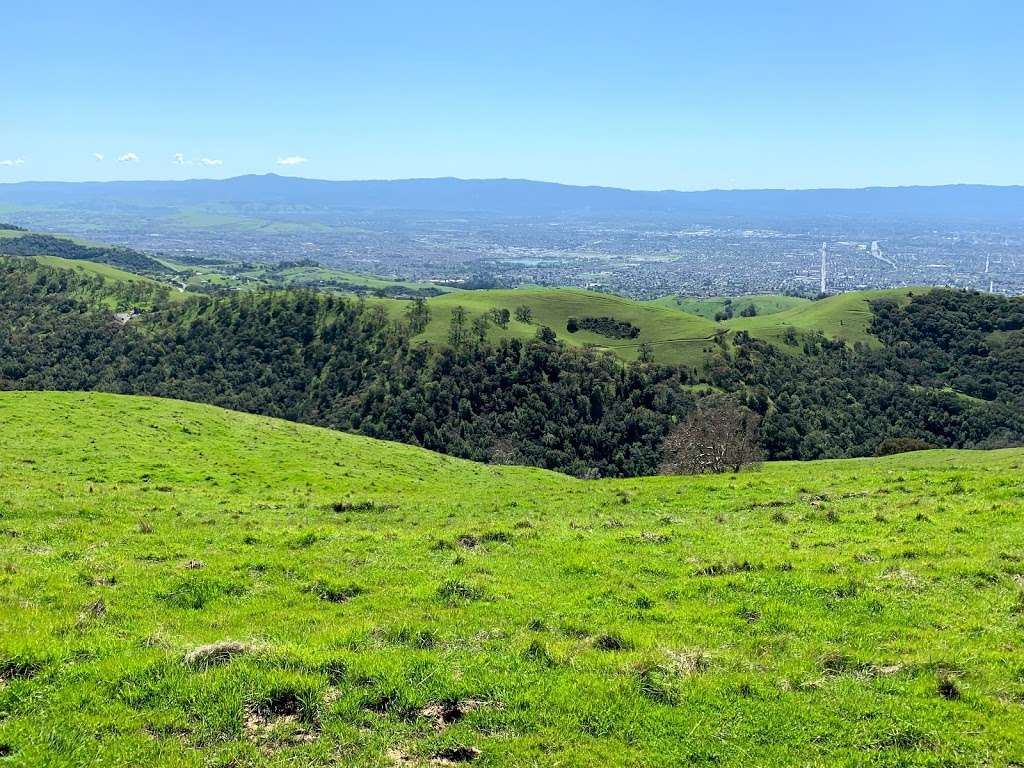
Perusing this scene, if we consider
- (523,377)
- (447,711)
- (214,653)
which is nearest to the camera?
(447,711)

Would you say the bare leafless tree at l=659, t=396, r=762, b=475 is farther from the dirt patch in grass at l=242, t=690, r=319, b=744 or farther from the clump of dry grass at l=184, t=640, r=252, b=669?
the dirt patch in grass at l=242, t=690, r=319, b=744

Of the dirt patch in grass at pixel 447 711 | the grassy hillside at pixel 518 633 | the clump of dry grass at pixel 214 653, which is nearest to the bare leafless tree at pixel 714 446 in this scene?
the grassy hillside at pixel 518 633

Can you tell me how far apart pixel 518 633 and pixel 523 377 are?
453 ft

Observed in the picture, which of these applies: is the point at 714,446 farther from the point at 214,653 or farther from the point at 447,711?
the point at 214,653

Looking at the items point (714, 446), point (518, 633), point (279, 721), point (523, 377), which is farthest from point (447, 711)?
point (523, 377)

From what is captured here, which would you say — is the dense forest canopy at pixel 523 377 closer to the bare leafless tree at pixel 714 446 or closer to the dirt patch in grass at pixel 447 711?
the bare leafless tree at pixel 714 446

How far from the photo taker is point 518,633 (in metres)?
13.5

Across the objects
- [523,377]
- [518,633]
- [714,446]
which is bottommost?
[523,377]

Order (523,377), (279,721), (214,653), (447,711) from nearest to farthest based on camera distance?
(279,721), (447,711), (214,653), (523,377)

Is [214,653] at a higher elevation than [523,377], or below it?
higher

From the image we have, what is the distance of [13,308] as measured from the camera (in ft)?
635

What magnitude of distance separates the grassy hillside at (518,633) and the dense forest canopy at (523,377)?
282 feet

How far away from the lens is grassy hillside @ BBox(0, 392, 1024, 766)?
31.0 feet

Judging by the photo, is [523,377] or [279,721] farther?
[523,377]
